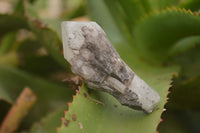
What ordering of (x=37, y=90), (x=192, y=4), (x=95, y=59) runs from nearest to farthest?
(x=95, y=59), (x=192, y=4), (x=37, y=90)

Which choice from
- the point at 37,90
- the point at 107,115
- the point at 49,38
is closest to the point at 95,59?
the point at 107,115

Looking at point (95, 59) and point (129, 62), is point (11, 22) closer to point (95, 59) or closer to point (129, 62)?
point (129, 62)

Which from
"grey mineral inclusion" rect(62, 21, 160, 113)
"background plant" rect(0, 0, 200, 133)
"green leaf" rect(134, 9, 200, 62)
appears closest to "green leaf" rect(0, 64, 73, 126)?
"background plant" rect(0, 0, 200, 133)

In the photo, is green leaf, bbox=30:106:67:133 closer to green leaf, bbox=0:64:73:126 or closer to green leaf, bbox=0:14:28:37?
green leaf, bbox=0:64:73:126

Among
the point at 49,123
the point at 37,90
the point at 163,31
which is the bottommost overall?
the point at 49,123

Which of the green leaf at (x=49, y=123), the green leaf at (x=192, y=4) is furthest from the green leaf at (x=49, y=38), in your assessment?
the green leaf at (x=192, y=4)

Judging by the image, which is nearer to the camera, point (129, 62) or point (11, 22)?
point (129, 62)

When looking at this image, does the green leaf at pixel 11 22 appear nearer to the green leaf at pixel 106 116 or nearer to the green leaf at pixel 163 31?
the green leaf at pixel 163 31

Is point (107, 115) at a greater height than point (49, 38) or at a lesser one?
lesser
